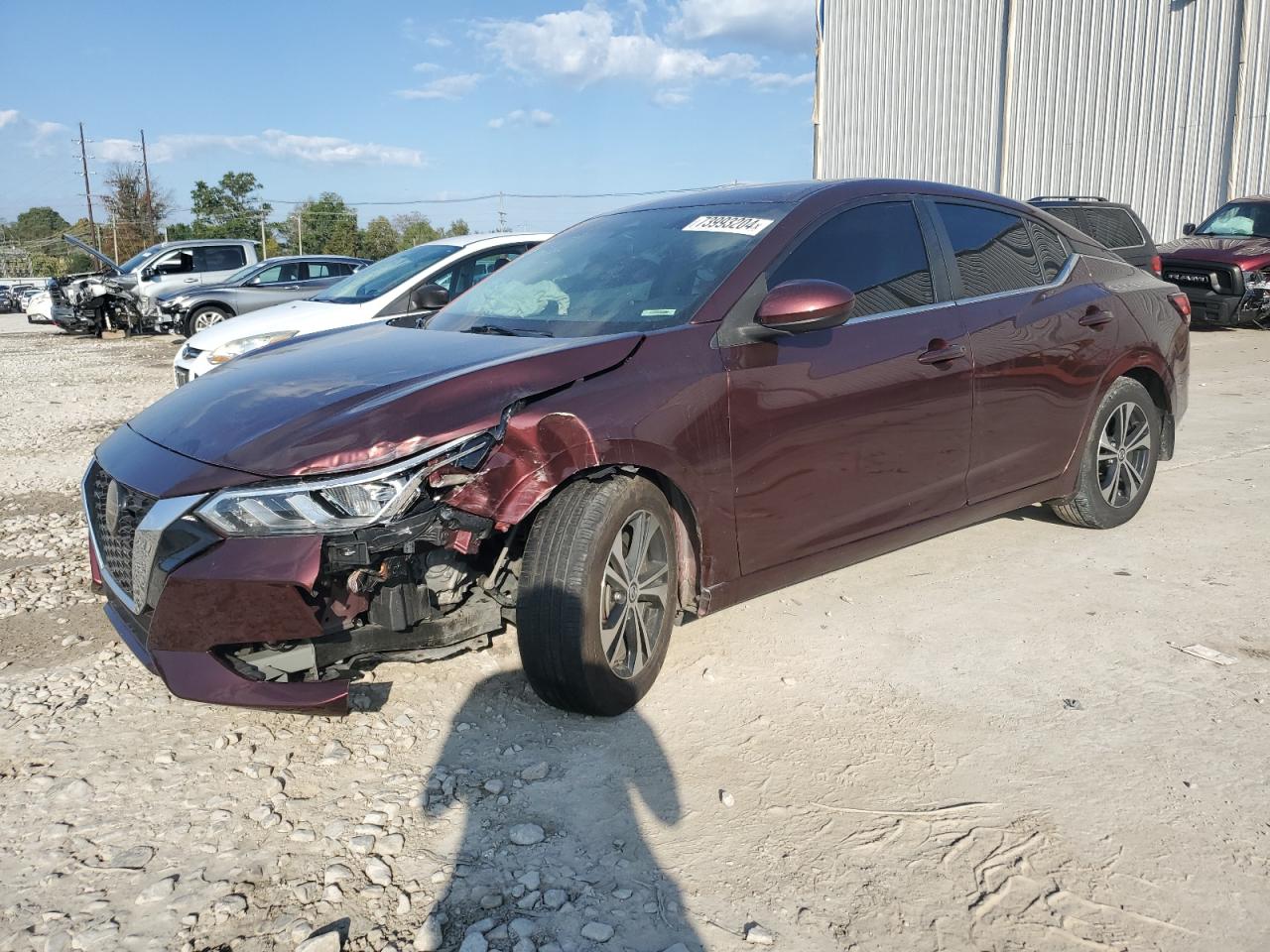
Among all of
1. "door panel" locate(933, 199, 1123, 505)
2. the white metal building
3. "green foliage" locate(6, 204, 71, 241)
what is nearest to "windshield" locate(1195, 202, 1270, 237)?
the white metal building

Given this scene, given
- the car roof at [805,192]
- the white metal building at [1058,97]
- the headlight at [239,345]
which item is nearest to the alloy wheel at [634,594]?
the car roof at [805,192]

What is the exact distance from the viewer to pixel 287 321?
340 inches

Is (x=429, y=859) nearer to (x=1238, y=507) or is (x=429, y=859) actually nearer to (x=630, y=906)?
(x=630, y=906)

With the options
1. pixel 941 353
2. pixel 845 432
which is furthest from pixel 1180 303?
pixel 845 432

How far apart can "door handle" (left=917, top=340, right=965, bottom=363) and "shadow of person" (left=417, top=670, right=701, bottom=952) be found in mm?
1814

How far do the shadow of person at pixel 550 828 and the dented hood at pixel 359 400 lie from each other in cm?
97

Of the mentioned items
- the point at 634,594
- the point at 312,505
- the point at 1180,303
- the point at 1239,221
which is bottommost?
the point at 634,594

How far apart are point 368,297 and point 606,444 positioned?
6.13 meters

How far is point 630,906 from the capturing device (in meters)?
2.33

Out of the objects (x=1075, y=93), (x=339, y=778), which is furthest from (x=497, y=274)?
(x=1075, y=93)

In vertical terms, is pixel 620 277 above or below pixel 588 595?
above

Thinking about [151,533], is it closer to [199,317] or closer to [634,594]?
[634,594]

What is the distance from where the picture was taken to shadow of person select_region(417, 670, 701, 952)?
226 centimetres

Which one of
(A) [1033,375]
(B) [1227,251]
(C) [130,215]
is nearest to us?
(A) [1033,375]
